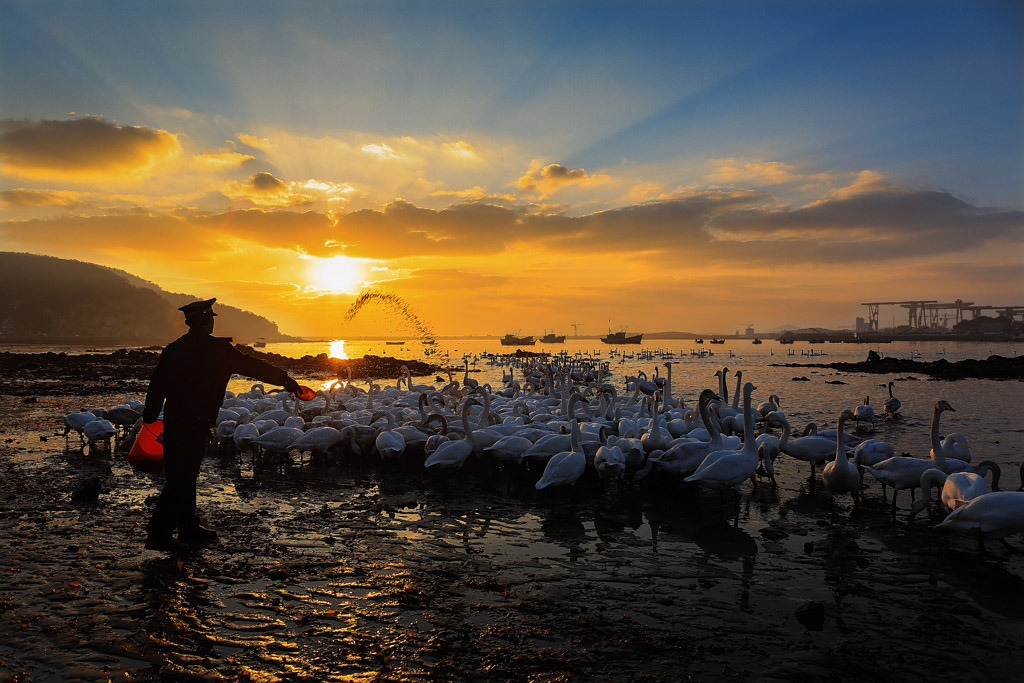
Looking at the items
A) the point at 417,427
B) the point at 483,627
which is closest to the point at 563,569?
the point at 483,627

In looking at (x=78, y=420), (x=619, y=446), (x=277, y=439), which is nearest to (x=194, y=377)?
(x=277, y=439)

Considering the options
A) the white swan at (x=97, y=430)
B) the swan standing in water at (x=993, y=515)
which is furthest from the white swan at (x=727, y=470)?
the white swan at (x=97, y=430)

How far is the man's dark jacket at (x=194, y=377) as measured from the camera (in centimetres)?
698

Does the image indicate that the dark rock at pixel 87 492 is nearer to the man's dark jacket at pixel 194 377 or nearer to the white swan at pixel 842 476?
the man's dark jacket at pixel 194 377

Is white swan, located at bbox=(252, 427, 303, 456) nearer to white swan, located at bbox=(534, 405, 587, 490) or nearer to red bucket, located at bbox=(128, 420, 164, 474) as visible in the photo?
red bucket, located at bbox=(128, 420, 164, 474)

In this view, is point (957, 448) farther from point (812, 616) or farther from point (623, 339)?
point (623, 339)

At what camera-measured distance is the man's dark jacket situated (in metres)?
6.98

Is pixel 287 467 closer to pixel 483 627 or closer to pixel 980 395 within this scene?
pixel 483 627

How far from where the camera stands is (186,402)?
704 centimetres

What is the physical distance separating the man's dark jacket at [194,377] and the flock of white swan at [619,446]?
518 cm

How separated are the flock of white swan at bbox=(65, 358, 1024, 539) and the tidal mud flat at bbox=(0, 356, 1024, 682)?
2.16ft

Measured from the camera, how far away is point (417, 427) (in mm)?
14773

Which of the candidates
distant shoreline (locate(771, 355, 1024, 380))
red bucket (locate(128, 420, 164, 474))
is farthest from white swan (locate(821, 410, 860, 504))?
distant shoreline (locate(771, 355, 1024, 380))

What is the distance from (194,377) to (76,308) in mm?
169544
